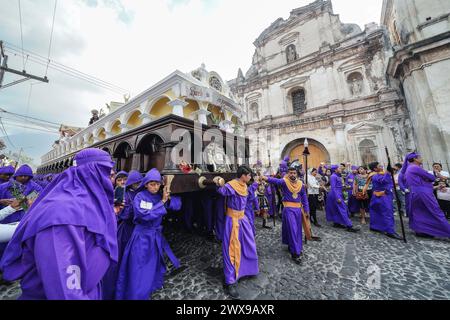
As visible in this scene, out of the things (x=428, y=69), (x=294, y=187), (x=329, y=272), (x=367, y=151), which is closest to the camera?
(x=329, y=272)

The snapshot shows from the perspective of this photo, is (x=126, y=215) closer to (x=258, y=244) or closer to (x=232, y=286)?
(x=232, y=286)

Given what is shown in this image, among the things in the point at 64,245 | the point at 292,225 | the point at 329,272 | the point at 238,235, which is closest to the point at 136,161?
the point at 238,235

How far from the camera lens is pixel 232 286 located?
2.55m

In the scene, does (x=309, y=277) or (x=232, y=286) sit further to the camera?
(x=309, y=277)

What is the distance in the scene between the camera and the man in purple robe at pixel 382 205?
4.50m

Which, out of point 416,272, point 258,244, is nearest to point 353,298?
point 416,272

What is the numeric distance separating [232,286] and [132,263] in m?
1.51

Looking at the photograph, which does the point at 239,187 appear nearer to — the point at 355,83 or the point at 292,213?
the point at 292,213

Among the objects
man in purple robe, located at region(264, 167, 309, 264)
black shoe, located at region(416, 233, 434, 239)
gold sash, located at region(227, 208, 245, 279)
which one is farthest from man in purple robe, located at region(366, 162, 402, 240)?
gold sash, located at region(227, 208, 245, 279)

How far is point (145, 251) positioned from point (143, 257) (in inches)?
3.0

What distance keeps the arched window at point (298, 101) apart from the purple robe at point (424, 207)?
967 centimetres

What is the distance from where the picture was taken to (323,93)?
12.3 metres

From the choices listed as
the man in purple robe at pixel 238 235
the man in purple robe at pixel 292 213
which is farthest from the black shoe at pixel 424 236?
the man in purple robe at pixel 238 235

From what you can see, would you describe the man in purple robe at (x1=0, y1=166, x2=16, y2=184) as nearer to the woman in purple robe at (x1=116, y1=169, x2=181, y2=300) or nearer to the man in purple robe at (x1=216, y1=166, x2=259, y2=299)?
the woman in purple robe at (x1=116, y1=169, x2=181, y2=300)
